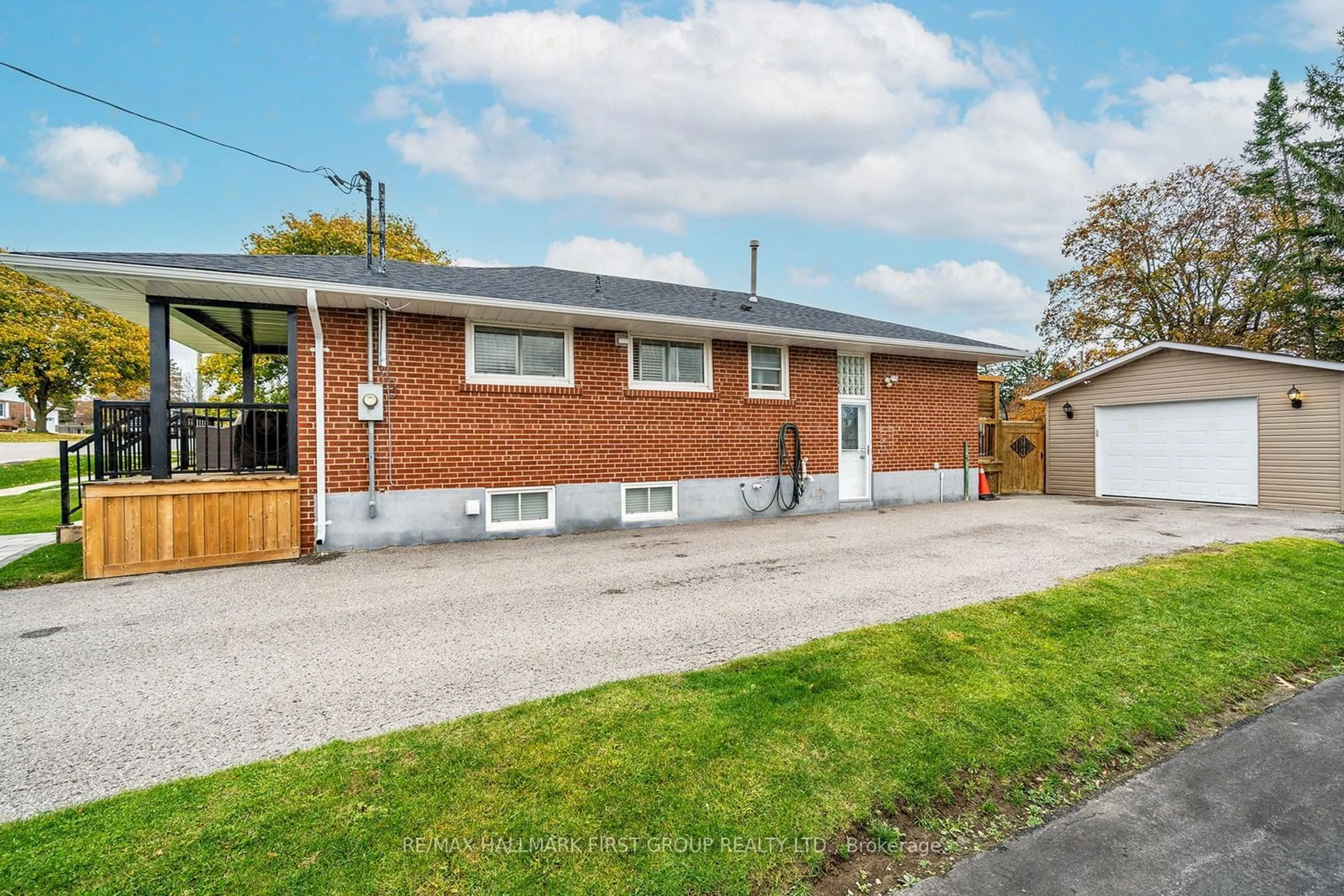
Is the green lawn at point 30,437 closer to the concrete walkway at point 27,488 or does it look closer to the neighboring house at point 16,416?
the concrete walkway at point 27,488

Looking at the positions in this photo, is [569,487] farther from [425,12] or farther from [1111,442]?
[1111,442]

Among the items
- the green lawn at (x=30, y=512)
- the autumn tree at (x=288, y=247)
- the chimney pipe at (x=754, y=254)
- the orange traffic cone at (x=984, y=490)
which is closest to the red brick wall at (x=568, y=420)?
the orange traffic cone at (x=984, y=490)

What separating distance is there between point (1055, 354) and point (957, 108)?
12.5 metres

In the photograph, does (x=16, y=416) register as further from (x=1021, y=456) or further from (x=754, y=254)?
(x=1021, y=456)

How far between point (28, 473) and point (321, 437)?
21.7 metres

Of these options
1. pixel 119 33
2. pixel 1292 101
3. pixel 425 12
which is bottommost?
pixel 119 33

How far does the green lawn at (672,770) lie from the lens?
6.15ft

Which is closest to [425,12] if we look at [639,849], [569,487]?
[569,487]

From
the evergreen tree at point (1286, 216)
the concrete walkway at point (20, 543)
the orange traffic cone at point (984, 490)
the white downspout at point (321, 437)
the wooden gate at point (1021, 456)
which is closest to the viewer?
the concrete walkway at point (20, 543)

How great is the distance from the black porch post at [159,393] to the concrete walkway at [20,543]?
200 centimetres

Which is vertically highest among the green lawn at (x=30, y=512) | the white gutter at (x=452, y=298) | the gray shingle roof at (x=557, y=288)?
the gray shingle roof at (x=557, y=288)

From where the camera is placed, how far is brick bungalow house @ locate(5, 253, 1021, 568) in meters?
6.96

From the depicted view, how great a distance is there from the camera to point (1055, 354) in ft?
73.6

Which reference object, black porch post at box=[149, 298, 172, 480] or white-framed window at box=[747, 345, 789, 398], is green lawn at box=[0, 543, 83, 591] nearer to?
black porch post at box=[149, 298, 172, 480]
